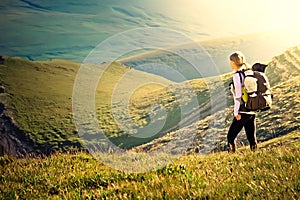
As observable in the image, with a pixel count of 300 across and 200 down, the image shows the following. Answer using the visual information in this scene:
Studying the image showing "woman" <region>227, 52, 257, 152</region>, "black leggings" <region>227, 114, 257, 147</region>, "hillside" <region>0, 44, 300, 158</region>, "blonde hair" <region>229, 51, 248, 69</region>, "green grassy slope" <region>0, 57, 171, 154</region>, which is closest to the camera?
"woman" <region>227, 52, 257, 152</region>

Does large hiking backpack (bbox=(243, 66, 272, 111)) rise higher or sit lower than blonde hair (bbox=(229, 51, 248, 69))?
lower

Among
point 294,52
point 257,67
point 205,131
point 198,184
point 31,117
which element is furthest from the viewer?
point 31,117

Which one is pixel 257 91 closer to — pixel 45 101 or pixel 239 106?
pixel 239 106

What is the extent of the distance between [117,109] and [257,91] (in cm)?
10700

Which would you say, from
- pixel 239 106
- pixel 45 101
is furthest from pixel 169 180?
pixel 45 101

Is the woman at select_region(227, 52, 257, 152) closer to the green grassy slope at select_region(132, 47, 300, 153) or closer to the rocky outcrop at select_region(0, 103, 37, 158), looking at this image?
the green grassy slope at select_region(132, 47, 300, 153)

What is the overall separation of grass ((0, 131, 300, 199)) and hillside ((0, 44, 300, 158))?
112 feet

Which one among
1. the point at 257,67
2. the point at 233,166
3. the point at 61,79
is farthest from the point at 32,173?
the point at 61,79

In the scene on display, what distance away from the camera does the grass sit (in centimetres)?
575

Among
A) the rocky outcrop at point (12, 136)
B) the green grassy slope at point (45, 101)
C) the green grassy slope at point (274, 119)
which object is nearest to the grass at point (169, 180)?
the green grassy slope at point (274, 119)

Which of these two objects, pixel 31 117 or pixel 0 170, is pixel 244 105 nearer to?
pixel 0 170

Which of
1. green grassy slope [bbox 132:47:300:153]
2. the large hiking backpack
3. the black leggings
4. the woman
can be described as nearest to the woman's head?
the woman

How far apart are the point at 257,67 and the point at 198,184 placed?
490cm

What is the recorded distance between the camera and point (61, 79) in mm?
164000
